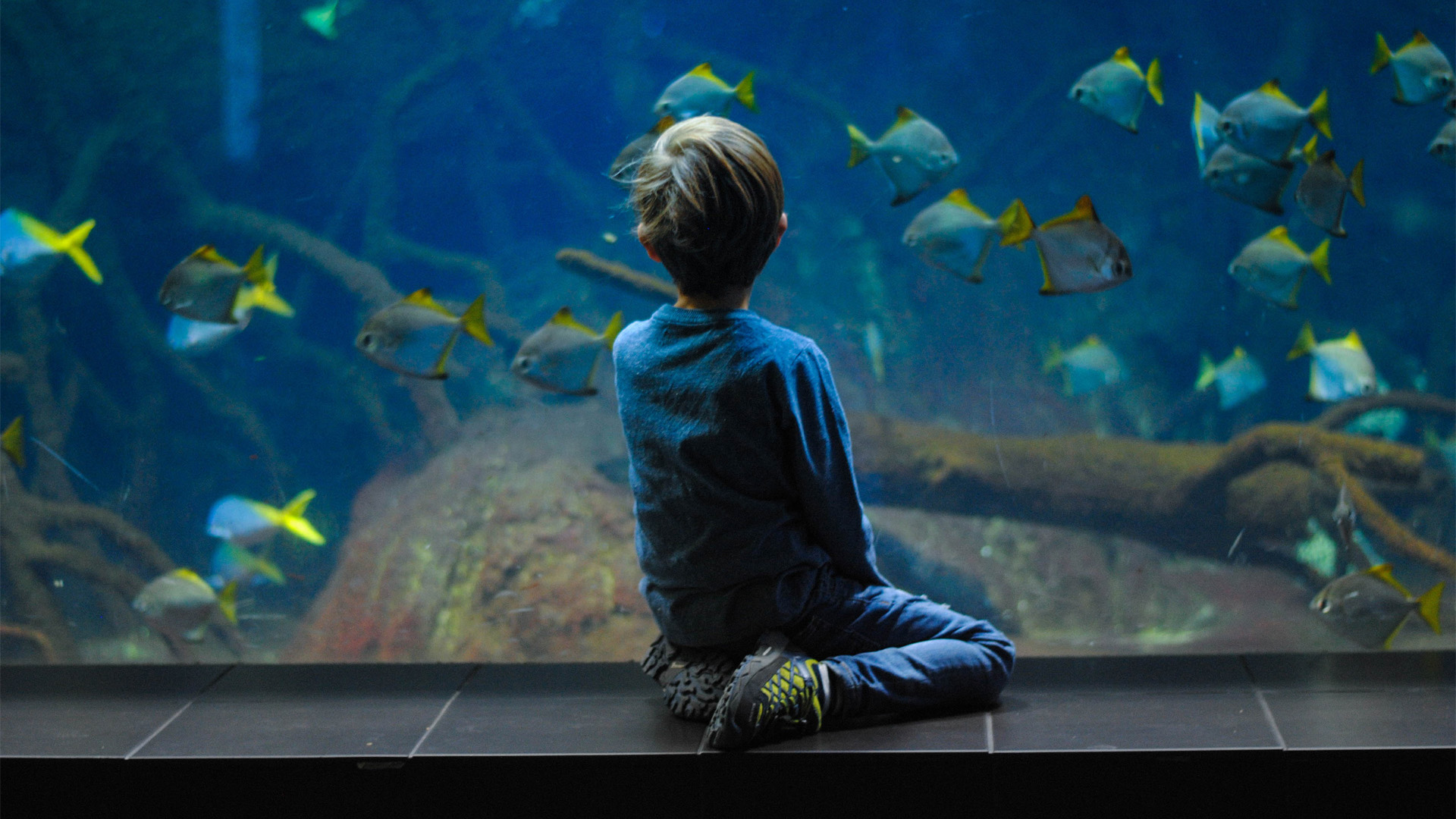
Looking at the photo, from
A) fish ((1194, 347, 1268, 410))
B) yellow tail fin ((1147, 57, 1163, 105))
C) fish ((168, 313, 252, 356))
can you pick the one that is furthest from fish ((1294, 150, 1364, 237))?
fish ((168, 313, 252, 356))

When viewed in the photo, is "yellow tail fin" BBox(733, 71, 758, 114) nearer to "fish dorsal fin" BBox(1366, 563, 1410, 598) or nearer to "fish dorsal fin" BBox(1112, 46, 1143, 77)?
"fish dorsal fin" BBox(1112, 46, 1143, 77)

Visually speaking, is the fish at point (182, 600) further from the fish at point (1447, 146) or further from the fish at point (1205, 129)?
the fish at point (1447, 146)

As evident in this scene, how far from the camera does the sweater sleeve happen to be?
202 cm

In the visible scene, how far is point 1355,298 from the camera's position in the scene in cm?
622

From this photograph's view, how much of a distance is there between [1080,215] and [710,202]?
1.31 m

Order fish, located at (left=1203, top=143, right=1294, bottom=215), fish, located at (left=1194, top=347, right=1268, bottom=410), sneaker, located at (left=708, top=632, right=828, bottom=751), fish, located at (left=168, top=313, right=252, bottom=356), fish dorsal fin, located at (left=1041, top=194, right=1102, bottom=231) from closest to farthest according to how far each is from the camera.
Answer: sneaker, located at (left=708, top=632, right=828, bottom=751) → fish dorsal fin, located at (left=1041, top=194, right=1102, bottom=231) → fish, located at (left=1203, top=143, right=1294, bottom=215) → fish, located at (left=168, top=313, right=252, bottom=356) → fish, located at (left=1194, top=347, right=1268, bottom=410)

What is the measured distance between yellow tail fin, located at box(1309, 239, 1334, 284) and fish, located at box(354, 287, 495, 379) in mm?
2853

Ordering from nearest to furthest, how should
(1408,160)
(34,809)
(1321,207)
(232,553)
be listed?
(34,809), (1321,207), (232,553), (1408,160)

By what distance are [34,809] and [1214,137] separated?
393 cm

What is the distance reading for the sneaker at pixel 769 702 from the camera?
1855mm

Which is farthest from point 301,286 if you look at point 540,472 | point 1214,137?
point 1214,137

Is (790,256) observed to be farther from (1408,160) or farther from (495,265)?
(1408,160)

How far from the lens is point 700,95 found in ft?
11.0

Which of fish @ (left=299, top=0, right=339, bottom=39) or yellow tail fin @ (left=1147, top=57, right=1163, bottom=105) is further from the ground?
fish @ (left=299, top=0, right=339, bottom=39)
